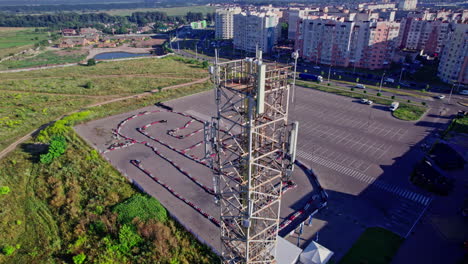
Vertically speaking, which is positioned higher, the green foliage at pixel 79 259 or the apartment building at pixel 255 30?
the apartment building at pixel 255 30

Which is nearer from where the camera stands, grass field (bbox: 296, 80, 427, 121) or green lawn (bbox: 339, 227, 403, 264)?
green lawn (bbox: 339, 227, 403, 264)

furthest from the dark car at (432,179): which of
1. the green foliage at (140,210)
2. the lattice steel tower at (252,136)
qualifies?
the green foliage at (140,210)

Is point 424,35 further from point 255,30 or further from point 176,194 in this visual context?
point 176,194

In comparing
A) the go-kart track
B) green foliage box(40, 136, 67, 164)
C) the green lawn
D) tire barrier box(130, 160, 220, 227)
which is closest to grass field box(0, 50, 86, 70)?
the go-kart track

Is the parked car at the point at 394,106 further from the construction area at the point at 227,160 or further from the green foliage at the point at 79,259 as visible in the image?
the green foliage at the point at 79,259

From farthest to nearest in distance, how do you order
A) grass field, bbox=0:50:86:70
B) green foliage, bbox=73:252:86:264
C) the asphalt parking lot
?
grass field, bbox=0:50:86:70 → the asphalt parking lot → green foliage, bbox=73:252:86:264

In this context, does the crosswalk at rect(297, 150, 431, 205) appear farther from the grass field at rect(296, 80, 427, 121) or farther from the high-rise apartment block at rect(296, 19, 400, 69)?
the high-rise apartment block at rect(296, 19, 400, 69)
